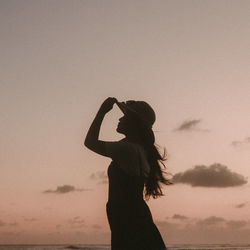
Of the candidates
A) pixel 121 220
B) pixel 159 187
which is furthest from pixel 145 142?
pixel 121 220

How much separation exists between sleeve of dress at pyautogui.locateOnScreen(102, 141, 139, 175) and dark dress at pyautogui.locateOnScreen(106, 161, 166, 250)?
0.05m

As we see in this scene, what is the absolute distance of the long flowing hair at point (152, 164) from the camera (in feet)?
13.1

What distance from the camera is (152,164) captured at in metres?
4.14

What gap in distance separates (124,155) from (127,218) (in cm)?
51

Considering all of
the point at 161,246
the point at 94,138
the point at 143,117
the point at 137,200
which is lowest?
the point at 161,246

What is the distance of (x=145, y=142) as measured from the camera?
13.2ft

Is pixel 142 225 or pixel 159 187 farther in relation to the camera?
pixel 159 187

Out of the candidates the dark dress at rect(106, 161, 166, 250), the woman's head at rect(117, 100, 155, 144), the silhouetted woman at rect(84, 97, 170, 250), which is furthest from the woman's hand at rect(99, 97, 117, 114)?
the dark dress at rect(106, 161, 166, 250)

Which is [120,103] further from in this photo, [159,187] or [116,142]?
[159,187]

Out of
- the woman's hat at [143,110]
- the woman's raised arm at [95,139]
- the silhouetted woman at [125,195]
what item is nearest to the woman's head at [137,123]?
the woman's hat at [143,110]

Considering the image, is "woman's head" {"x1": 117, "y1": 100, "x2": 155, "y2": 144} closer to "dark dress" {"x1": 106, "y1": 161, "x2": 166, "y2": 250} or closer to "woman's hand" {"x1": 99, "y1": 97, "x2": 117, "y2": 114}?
"woman's hand" {"x1": 99, "y1": 97, "x2": 117, "y2": 114}

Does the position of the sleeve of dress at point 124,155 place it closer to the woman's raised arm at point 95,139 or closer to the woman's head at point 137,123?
the woman's raised arm at point 95,139

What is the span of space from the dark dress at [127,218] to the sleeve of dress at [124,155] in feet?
0.15

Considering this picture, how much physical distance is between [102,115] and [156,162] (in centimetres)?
77
